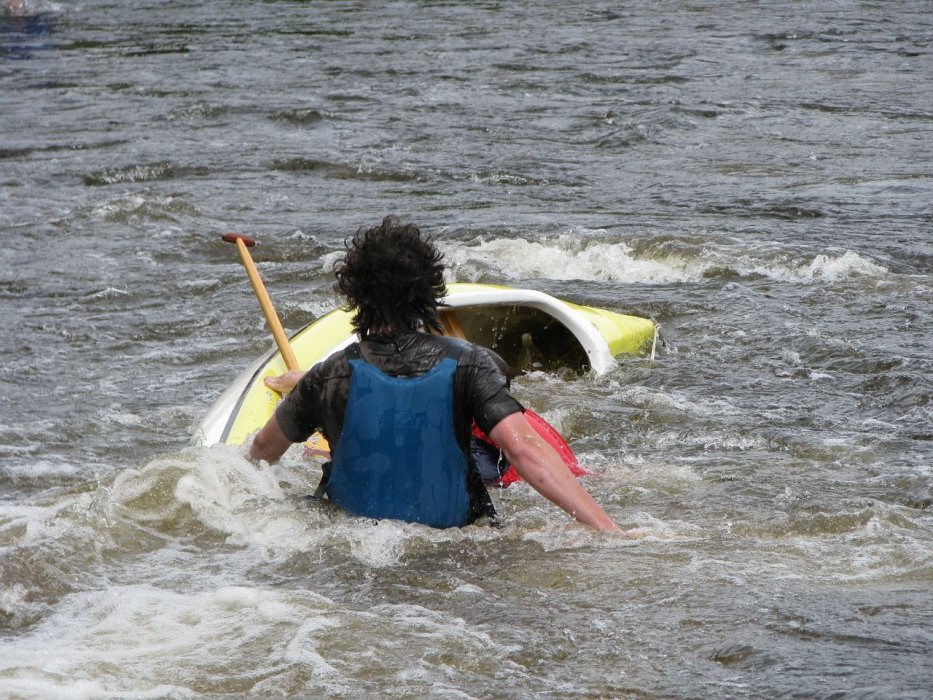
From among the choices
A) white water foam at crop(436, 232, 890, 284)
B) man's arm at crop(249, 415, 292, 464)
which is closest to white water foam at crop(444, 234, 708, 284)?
white water foam at crop(436, 232, 890, 284)

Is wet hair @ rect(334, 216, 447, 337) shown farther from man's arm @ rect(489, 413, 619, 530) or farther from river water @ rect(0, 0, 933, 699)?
river water @ rect(0, 0, 933, 699)

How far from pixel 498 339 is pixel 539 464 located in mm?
2787

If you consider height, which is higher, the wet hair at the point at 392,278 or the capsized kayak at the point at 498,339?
the wet hair at the point at 392,278

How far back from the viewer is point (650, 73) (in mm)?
14328

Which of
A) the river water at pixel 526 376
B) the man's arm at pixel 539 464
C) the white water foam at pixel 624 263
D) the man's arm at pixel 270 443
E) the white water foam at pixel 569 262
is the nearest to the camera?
the river water at pixel 526 376

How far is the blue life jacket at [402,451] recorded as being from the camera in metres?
3.89

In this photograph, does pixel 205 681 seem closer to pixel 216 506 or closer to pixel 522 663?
pixel 522 663

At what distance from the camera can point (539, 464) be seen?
3836 millimetres

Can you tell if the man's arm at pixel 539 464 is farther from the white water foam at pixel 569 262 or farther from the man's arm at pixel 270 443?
the white water foam at pixel 569 262

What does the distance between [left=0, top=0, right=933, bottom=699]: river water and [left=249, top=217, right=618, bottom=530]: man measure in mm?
202

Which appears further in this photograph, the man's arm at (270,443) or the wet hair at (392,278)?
the man's arm at (270,443)

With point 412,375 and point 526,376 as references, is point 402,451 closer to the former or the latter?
point 412,375

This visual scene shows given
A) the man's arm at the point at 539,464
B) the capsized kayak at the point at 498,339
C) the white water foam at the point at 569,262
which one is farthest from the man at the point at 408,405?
the white water foam at the point at 569,262

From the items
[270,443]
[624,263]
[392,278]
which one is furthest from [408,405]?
[624,263]
